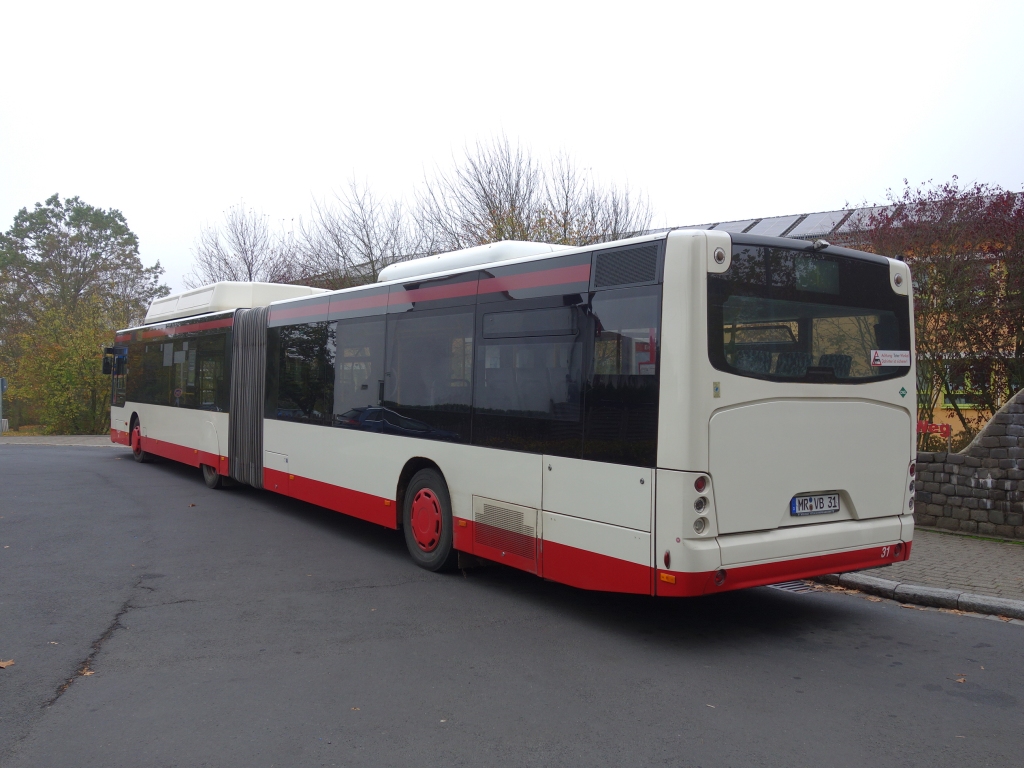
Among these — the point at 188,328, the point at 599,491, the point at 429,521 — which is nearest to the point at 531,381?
the point at 599,491

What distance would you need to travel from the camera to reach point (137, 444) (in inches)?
709

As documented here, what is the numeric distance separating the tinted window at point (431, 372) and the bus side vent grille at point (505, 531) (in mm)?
751

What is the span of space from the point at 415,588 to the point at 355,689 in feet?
8.42

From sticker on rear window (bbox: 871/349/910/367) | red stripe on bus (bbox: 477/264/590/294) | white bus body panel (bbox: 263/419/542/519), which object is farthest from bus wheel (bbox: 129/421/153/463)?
sticker on rear window (bbox: 871/349/910/367)

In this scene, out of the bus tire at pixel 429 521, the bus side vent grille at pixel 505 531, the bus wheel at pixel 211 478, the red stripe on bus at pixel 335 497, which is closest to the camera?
the bus side vent grille at pixel 505 531

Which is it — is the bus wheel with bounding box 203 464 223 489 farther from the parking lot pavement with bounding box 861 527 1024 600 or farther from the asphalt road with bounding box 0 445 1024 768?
the parking lot pavement with bounding box 861 527 1024 600

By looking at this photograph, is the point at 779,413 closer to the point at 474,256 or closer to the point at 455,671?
the point at 455,671

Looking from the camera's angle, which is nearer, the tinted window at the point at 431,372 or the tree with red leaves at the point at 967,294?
the tinted window at the point at 431,372

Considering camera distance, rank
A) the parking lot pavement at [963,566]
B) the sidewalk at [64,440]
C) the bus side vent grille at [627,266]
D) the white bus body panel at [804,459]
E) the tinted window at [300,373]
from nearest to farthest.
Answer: the white bus body panel at [804,459]
the bus side vent grille at [627,266]
the parking lot pavement at [963,566]
the tinted window at [300,373]
the sidewalk at [64,440]

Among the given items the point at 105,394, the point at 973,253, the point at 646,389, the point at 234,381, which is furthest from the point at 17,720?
the point at 105,394

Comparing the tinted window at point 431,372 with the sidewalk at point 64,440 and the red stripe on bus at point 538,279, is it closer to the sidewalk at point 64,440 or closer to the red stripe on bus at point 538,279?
the red stripe on bus at point 538,279

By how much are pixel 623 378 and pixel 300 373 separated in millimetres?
5846

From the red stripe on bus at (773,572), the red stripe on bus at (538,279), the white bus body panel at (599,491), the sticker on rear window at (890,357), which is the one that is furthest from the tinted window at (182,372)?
the sticker on rear window at (890,357)

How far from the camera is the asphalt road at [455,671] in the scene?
4148 mm
